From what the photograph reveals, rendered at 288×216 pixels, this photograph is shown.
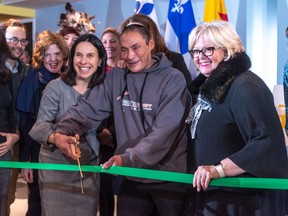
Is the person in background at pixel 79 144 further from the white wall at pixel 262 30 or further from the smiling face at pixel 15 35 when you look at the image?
the white wall at pixel 262 30

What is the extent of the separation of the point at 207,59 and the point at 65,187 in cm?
115

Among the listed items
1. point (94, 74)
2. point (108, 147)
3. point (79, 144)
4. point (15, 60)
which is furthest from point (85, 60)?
point (15, 60)

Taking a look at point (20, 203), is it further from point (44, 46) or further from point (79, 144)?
point (79, 144)

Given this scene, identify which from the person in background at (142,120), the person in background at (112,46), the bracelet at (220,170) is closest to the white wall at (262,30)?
the person in background at (112,46)

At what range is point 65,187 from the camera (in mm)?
2650

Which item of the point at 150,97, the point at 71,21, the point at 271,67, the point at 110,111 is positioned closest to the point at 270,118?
the point at 150,97

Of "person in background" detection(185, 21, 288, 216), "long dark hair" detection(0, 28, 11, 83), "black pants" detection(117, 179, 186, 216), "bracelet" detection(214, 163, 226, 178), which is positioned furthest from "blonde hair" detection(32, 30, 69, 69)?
"bracelet" detection(214, 163, 226, 178)

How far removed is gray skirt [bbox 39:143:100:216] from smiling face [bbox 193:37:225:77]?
887 mm

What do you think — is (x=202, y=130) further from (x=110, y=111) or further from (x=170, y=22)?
(x=170, y=22)

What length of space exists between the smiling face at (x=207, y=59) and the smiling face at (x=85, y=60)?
0.76m

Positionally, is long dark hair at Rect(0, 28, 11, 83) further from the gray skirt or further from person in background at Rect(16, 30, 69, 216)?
the gray skirt

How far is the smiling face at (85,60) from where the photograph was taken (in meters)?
2.65

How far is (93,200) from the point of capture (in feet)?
8.93

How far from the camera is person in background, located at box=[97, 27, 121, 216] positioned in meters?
2.93
